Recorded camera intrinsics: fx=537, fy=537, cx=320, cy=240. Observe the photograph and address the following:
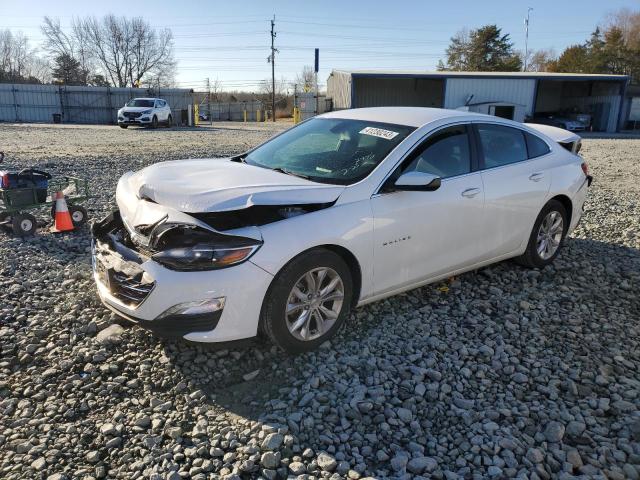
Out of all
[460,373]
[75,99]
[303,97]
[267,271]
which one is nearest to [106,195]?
[267,271]

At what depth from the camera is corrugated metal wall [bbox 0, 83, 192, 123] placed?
38.2 metres

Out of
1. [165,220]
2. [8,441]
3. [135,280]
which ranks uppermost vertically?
[165,220]

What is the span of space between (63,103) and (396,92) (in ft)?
84.4

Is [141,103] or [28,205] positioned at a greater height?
[141,103]

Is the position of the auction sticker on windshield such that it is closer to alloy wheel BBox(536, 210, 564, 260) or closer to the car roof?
the car roof

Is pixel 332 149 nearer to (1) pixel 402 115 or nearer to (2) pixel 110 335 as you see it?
(1) pixel 402 115

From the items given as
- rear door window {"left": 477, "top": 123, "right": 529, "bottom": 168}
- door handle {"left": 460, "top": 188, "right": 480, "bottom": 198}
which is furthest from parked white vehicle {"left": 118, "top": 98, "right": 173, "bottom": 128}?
door handle {"left": 460, "top": 188, "right": 480, "bottom": 198}

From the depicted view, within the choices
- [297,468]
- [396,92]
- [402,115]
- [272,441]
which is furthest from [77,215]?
[396,92]

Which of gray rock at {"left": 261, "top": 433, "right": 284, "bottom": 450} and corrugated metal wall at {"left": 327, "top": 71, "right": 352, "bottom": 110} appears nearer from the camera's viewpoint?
gray rock at {"left": 261, "top": 433, "right": 284, "bottom": 450}

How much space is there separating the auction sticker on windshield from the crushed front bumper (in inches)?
66.8

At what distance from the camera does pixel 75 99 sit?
1534 inches

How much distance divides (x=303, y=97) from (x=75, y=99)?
18799 millimetres

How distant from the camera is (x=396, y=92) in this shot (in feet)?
147

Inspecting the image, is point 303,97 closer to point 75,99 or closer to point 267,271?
point 75,99
